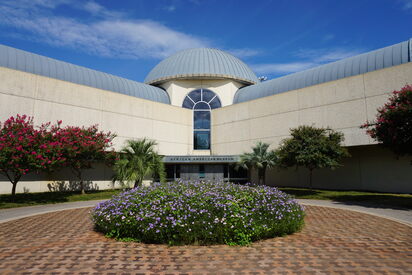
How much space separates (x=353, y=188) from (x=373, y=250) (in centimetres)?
2206

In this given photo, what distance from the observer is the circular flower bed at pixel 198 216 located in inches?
301

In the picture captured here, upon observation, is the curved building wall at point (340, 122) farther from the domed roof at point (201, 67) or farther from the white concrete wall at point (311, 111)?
the domed roof at point (201, 67)

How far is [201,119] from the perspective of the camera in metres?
36.4

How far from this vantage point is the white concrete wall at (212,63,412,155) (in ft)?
75.9

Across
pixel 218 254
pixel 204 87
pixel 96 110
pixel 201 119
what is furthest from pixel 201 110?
pixel 218 254

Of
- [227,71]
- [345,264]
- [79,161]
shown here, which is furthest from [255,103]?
[345,264]

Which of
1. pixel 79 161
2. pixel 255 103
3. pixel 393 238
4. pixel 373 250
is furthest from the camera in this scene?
pixel 255 103

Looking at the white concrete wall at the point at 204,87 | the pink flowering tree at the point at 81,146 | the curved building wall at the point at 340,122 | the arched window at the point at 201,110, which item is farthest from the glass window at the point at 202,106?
the pink flowering tree at the point at 81,146

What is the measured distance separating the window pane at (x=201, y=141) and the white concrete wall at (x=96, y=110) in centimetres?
78

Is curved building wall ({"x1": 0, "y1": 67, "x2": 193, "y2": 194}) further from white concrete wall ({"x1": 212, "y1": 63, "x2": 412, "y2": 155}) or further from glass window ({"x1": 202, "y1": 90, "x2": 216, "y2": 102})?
white concrete wall ({"x1": 212, "y1": 63, "x2": 412, "y2": 155})

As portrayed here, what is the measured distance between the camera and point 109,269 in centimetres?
579

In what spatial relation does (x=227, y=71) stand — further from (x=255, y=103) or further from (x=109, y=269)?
(x=109, y=269)

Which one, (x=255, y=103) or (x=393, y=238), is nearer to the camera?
(x=393, y=238)

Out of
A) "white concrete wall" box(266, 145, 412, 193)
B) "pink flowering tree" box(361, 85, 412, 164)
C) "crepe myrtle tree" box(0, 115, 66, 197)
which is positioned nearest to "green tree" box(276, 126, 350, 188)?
"white concrete wall" box(266, 145, 412, 193)
